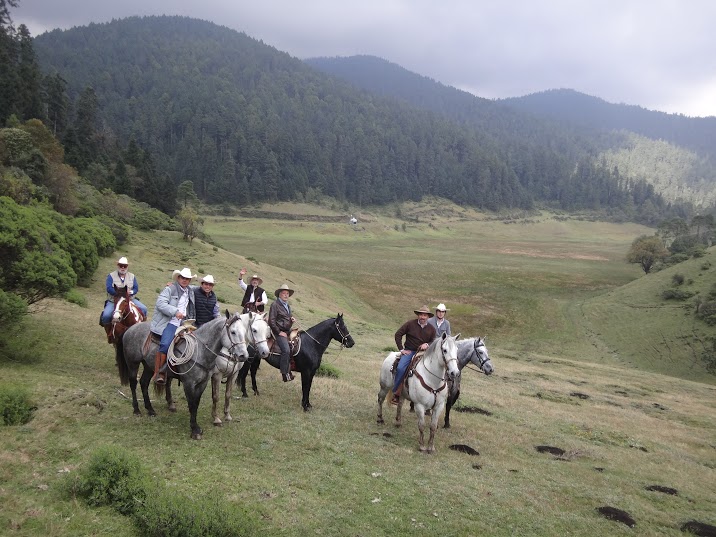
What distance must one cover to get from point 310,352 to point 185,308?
4.23 m

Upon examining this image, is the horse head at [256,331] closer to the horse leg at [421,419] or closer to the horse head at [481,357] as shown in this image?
the horse leg at [421,419]

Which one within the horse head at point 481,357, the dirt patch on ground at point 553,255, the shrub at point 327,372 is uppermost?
the horse head at point 481,357

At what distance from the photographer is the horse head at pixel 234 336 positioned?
10.5 meters

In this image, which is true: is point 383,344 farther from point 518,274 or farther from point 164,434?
point 518,274

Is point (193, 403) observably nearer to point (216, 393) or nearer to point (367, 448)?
point (216, 393)

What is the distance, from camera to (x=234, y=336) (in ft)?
35.0

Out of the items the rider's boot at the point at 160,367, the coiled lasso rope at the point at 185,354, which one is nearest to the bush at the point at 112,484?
the coiled lasso rope at the point at 185,354

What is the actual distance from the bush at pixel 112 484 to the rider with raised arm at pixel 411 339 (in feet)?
23.6

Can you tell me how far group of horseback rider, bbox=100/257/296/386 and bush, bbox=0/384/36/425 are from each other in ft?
9.15

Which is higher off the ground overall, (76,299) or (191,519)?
(191,519)

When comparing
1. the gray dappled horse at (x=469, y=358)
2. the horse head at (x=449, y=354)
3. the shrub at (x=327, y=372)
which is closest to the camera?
the horse head at (x=449, y=354)

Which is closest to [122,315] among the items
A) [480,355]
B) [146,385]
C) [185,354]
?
[146,385]

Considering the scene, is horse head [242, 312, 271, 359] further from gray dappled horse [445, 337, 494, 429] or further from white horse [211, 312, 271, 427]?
gray dappled horse [445, 337, 494, 429]

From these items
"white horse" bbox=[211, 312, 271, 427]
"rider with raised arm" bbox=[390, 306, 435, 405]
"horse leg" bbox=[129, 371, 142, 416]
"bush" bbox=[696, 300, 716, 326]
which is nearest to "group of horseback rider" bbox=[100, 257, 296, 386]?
"horse leg" bbox=[129, 371, 142, 416]
